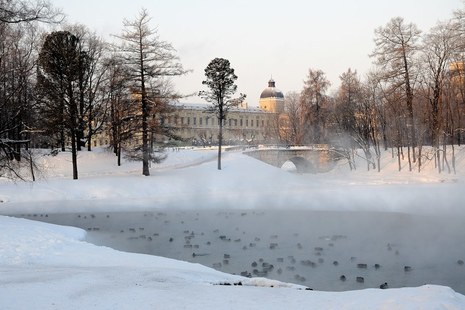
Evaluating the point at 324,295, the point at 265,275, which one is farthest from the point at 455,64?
the point at 324,295

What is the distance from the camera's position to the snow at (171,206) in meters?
8.22

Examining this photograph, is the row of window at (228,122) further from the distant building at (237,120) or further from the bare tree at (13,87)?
the bare tree at (13,87)

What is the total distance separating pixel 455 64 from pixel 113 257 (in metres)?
37.6

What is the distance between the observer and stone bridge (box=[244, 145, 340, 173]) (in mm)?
57469

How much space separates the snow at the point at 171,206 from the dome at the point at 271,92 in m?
101

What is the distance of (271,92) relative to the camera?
511ft

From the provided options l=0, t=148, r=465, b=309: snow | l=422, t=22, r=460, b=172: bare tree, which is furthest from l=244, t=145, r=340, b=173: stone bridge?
l=422, t=22, r=460, b=172: bare tree

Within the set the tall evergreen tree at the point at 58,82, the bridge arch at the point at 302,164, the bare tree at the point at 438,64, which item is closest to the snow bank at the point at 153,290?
the tall evergreen tree at the point at 58,82

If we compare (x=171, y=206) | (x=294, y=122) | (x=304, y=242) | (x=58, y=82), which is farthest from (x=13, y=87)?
(x=294, y=122)

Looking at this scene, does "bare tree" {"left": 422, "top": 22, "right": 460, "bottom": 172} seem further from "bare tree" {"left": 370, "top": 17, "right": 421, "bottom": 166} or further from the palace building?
the palace building

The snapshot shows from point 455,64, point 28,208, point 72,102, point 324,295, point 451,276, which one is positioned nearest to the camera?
point 324,295

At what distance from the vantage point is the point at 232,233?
64.6 ft

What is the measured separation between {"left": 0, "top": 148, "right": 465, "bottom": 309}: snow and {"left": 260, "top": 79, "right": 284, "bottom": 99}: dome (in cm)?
10083

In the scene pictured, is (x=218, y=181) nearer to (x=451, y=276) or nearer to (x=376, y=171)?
(x=376, y=171)
